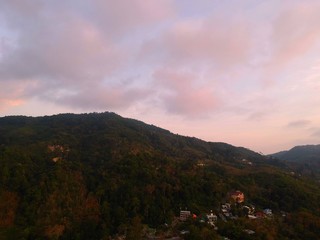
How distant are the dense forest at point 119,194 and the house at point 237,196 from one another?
2228 mm

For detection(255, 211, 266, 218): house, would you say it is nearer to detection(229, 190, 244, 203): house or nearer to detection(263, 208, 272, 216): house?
detection(263, 208, 272, 216): house

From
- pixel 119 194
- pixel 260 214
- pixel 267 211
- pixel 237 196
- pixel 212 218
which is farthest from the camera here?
pixel 237 196

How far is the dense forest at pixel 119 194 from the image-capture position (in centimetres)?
6319

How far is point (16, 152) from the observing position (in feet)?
278

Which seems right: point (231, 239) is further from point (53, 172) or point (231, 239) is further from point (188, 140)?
point (188, 140)

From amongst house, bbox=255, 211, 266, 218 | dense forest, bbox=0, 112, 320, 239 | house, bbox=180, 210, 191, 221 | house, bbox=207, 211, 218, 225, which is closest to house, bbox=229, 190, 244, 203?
dense forest, bbox=0, 112, 320, 239

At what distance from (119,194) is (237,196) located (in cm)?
3057

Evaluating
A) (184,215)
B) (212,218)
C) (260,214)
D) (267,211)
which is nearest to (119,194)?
(184,215)

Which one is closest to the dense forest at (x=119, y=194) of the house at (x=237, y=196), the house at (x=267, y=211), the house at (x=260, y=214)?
the house at (x=267, y=211)

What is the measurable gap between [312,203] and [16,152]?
77835 millimetres

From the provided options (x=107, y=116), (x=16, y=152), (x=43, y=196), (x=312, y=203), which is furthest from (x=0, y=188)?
(x=107, y=116)

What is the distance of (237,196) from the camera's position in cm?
8431

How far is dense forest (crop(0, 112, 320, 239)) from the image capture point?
6319 centimetres

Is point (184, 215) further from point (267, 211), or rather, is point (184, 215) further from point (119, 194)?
point (267, 211)
